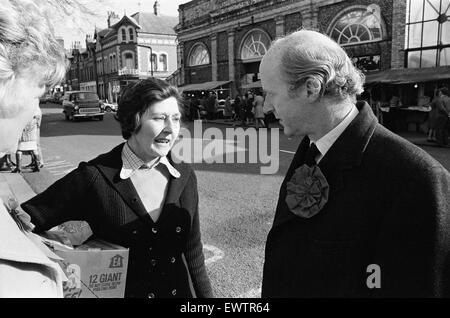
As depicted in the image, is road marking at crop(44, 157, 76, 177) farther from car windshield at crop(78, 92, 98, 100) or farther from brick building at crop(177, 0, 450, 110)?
car windshield at crop(78, 92, 98, 100)

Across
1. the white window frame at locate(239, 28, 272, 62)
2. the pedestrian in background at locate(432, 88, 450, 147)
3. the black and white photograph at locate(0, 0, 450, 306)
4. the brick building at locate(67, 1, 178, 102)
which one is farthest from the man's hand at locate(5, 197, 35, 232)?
the brick building at locate(67, 1, 178, 102)

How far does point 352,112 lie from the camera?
1.58 meters

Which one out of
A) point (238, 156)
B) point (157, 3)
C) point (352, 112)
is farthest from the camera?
point (157, 3)

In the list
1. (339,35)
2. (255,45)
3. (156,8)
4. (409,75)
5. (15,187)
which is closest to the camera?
(15,187)

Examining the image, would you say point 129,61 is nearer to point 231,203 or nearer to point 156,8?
point 156,8

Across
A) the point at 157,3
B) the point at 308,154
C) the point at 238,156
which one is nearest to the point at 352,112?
the point at 308,154

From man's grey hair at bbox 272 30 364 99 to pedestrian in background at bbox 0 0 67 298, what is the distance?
0.91 meters

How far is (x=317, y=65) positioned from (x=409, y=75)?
48.1 ft

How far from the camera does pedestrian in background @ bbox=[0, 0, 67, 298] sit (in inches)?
30.1

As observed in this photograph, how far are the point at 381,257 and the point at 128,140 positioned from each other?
1.35 meters

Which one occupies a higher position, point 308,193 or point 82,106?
point 82,106

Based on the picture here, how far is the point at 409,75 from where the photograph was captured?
46.9 feet

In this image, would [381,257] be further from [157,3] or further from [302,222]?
[157,3]

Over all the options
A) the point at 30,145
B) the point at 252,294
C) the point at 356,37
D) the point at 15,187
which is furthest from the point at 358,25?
the point at 252,294
